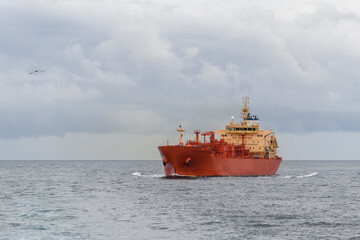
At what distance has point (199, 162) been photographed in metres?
72.4

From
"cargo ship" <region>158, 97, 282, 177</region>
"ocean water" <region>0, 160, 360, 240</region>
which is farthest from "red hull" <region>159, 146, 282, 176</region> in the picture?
"ocean water" <region>0, 160, 360, 240</region>

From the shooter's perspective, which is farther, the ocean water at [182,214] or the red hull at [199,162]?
the red hull at [199,162]

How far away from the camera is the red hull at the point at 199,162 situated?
7069 cm

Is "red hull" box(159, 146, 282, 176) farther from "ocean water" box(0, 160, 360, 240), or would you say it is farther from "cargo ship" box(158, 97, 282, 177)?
"ocean water" box(0, 160, 360, 240)

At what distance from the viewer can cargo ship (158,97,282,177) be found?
71.7 metres

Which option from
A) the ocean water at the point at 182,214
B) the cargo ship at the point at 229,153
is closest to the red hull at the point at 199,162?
the cargo ship at the point at 229,153

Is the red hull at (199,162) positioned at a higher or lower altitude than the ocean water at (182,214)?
higher

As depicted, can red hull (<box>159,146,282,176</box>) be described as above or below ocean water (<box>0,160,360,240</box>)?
above

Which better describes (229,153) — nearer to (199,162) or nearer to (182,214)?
(199,162)

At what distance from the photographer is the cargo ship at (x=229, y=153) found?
71688 mm

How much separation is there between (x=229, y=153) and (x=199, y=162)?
32.4 ft

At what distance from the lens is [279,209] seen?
138 feet

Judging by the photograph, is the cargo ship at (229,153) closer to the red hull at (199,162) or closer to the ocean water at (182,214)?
the red hull at (199,162)

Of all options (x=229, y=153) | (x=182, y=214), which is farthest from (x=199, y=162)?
(x=182, y=214)
